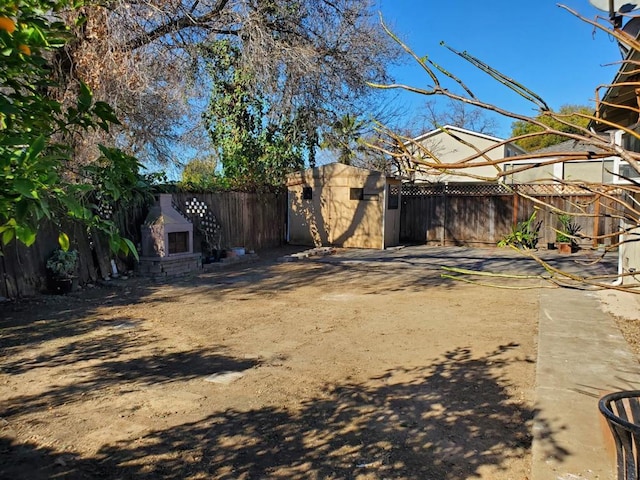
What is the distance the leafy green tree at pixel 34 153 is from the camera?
4.34 feet

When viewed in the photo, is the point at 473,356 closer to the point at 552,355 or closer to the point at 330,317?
the point at 552,355

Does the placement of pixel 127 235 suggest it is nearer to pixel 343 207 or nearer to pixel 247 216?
pixel 247 216

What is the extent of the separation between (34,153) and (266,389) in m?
3.09

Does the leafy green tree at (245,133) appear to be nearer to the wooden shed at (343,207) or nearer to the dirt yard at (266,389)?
the wooden shed at (343,207)

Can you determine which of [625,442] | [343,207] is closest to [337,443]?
[625,442]

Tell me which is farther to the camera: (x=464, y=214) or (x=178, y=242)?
(x=464, y=214)

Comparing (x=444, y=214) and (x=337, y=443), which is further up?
(x=444, y=214)

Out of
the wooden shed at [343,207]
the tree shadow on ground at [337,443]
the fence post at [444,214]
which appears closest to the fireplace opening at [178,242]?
the wooden shed at [343,207]

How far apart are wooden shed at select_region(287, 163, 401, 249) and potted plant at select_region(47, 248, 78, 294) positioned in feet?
27.0

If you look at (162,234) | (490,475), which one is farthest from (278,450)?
(162,234)

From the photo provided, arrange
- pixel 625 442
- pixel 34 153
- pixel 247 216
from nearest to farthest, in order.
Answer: pixel 34 153 < pixel 625 442 < pixel 247 216

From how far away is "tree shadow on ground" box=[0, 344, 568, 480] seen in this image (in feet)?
9.21

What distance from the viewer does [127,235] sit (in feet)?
31.8

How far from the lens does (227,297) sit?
796 cm
